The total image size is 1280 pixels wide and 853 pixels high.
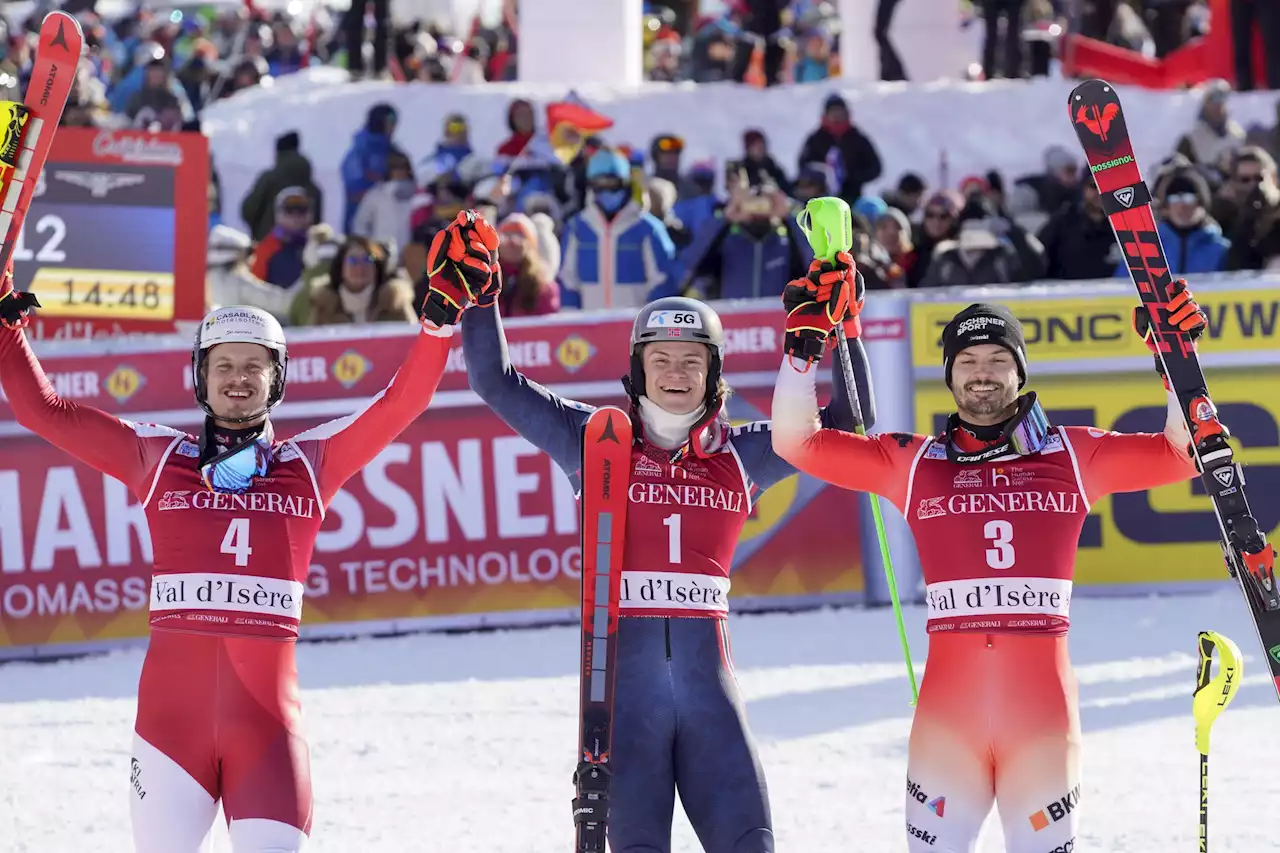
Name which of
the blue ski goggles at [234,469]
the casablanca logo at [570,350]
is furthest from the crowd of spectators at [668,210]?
the blue ski goggles at [234,469]

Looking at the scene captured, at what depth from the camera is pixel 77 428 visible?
6020 millimetres

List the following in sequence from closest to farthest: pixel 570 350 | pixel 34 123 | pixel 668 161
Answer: pixel 34 123
pixel 570 350
pixel 668 161

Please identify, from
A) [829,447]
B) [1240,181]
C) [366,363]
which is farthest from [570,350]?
[829,447]

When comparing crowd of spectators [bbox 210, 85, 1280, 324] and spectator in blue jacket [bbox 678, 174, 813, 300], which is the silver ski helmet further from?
spectator in blue jacket [bbox 678, 174, 813, 300]

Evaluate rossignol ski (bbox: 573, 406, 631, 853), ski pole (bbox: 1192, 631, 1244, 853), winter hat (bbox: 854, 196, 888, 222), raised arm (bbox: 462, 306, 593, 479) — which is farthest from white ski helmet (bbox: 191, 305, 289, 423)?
winter hat (bbox: 854, 196, 888, 222)

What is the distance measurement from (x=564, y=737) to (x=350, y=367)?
2920mm

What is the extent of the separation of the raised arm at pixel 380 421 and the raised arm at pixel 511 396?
5.8 inches

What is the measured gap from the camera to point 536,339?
1132 cm

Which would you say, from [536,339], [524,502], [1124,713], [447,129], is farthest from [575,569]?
[447,129]

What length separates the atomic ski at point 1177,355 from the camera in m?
5.84

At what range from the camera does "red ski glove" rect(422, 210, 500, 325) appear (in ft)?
19.7

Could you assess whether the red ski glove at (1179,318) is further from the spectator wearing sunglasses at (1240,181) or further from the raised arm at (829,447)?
the spectator wearing sunglasses at (1240,181)

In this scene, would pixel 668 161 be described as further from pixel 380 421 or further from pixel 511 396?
pixel 380 421

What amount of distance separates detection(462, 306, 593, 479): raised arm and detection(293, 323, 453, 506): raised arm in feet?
0.48
